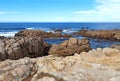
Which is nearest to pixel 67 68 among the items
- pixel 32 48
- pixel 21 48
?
pixel 21 48

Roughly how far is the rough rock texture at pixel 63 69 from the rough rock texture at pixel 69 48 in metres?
29.8

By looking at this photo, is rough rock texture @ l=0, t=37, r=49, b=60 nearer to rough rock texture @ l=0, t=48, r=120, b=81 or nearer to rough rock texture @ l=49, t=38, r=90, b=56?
rough rock texture @ l=49, t=38, r=90, b=56

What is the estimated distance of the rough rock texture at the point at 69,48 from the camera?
146 ft

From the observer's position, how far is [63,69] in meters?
12.7

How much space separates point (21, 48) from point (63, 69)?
90.7 ft

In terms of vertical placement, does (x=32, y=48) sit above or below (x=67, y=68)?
below

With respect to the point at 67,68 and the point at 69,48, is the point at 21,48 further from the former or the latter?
the point at 67,68

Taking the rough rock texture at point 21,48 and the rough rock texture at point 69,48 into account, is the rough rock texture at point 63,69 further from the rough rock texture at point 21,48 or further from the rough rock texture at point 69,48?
the rough rock texture at point 69,48

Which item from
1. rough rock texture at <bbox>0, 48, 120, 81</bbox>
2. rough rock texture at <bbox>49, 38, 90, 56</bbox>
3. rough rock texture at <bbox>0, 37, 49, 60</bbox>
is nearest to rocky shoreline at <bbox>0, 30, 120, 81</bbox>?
rough rock texture at <bbox>0, 48, 120, 81</bbox>

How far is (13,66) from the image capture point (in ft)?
43.1

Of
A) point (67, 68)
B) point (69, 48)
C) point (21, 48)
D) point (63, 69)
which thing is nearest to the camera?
point (63, 69)

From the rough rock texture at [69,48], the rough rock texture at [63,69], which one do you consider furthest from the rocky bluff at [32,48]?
the rough rock texture at [63,69]

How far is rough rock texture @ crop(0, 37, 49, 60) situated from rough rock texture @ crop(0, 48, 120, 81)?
21500 mm

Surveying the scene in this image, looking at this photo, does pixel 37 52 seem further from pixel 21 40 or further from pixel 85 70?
pixel 85 70
